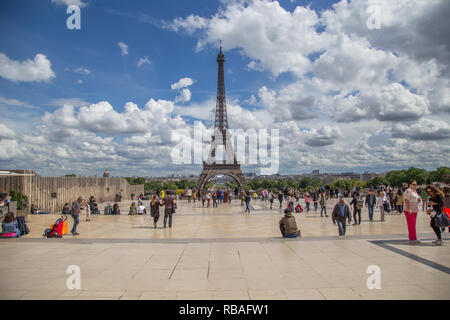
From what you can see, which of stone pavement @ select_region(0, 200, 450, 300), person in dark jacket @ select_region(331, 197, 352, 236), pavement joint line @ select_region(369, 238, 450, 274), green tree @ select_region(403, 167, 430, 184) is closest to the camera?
stone pavement @ select_region(0, 200, 450, 300)

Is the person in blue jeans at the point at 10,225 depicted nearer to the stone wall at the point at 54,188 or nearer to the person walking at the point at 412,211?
the stone wall at the point at 54,188

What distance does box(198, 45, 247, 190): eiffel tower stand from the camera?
235 feet

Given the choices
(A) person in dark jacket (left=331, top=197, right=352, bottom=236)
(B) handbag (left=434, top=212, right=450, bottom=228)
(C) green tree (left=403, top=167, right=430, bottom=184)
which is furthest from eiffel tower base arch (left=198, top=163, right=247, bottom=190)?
(B) handbag (left=434, top=212, right=450, bottom=228)

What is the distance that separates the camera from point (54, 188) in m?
23.3

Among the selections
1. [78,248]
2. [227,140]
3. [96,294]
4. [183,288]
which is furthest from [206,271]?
[227,140]

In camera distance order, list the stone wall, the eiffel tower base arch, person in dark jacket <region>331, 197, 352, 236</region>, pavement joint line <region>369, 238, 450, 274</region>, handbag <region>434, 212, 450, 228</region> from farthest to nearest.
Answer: the eiffel tower base arch < the stone wall < person in dark jacket <region>331, 197, 352, 236</region> < handbag <region>434, 212, 450, 228</region> < pavement joint line <region>369, 238, 450, 274</region>

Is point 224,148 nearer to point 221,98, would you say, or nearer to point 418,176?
point 221,98

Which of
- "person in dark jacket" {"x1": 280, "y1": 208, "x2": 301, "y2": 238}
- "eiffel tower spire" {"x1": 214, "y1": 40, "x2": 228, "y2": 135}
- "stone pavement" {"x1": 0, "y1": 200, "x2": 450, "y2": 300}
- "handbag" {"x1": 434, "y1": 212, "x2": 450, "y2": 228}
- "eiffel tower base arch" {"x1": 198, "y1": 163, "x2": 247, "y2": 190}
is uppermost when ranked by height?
"eiffel tower spire" {"x1": 214, "y1": 40, "x2": 228, "y2": 135}

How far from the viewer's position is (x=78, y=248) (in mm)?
8625

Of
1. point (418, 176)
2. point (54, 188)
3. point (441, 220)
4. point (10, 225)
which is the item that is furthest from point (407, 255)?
point (418, 176)

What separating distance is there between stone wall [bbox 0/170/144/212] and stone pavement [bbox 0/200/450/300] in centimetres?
1159

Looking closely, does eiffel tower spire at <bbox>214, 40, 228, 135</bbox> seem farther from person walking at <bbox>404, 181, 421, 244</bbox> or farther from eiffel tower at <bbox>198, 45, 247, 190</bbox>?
person walking at <bbox>404, 181, 421, 244</bbox>

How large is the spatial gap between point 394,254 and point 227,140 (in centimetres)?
7342
